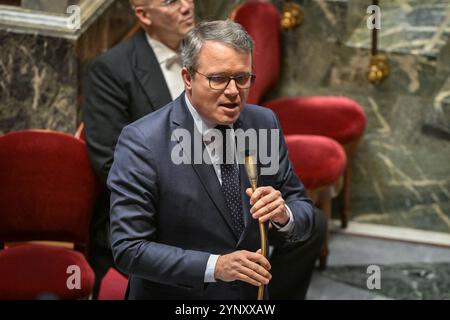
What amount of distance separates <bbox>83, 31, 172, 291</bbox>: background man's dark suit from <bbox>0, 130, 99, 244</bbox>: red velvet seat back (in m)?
0.09

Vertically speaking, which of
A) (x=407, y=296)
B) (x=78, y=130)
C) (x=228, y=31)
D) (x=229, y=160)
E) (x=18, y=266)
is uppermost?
(x=228, y=31)

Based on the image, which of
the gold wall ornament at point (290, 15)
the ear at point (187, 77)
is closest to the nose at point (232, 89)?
the ear at point (187, 77)

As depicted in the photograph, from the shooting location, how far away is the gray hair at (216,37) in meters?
2.29

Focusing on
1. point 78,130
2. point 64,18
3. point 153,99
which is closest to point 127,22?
point 64,18

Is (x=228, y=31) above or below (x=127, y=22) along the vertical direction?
above

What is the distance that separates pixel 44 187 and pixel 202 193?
114 centimetres

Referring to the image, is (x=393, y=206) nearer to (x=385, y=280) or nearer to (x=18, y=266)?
(x=385, y=280)

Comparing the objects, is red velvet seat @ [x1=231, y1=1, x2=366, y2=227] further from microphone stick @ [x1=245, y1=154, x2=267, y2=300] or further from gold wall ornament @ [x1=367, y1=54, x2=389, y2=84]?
microphone stick @ [x1=245, y1=154, x2=267, y2=300]

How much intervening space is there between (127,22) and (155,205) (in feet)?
5.58

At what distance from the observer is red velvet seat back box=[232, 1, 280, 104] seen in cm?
423

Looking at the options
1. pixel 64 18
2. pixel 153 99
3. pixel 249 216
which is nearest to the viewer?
pixel 249 216

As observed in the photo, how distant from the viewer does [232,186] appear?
8.13 ft

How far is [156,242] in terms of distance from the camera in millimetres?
2430

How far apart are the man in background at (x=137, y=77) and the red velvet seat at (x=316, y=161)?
2.97 feet
